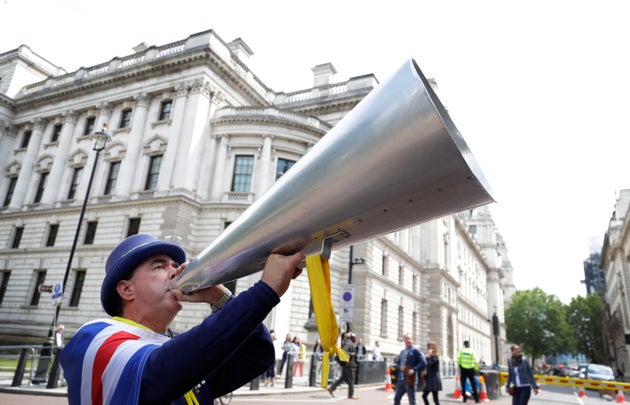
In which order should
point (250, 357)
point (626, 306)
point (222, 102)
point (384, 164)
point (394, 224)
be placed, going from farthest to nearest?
point (626, 306)
point (222, 102)
point (250, 357)
point (394, 224)
point (384, 164)

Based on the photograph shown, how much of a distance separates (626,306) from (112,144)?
55012mm

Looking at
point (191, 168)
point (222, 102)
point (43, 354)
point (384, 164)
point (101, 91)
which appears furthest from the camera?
point (101, 91)

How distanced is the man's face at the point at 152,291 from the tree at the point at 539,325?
286ft

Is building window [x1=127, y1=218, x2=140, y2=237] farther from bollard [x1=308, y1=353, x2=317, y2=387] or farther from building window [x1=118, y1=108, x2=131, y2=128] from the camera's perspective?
bollard [x1=308, y1=353, x2=317, y2=387]

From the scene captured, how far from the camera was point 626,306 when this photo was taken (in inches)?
1843

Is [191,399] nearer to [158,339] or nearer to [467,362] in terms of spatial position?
[158,339]

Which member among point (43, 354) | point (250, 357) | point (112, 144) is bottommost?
point (43, 354)

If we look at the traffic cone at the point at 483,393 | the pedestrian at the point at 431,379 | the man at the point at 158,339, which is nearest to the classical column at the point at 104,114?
the pedestrian at the point at 431,379

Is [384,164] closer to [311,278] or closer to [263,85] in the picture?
[311,278]

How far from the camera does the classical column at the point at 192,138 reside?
25.8 meters

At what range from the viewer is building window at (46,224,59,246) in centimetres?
2933

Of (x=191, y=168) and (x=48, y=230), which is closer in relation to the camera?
(x=191, y=168)

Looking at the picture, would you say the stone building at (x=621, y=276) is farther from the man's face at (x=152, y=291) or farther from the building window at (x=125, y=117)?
the building window at (x=125, y=117)

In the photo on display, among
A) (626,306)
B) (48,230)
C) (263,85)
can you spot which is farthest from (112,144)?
(626,306)
